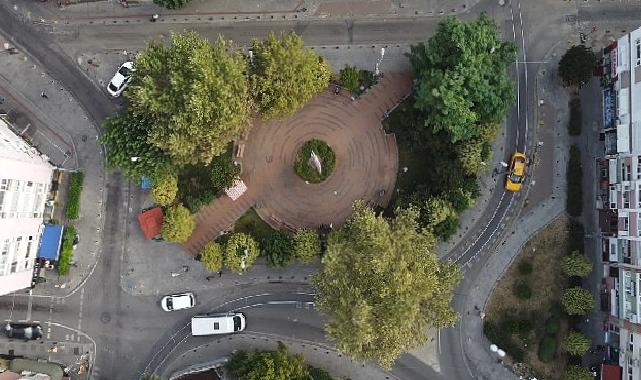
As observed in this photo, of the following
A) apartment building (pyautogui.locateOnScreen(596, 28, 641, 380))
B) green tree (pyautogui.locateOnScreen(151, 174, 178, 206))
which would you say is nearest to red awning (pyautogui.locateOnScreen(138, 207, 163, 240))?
green tree (pyautogui.locateOnScreen(151, 174, 178, 206))

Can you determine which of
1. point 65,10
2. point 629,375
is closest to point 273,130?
point 65,10

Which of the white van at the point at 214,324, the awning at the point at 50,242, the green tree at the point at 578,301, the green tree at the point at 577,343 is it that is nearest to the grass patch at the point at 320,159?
the white van at the point at 214,324

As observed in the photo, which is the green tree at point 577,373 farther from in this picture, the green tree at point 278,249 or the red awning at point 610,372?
the green tree at point 278,249

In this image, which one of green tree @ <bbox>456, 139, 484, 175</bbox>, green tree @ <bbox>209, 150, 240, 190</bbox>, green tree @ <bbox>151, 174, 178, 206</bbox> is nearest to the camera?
green tree @ <bbox>456, 139, 484, 175</bbox>

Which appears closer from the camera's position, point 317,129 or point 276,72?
point 276,72

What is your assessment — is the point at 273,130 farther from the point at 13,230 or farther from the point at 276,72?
the point at 13,230

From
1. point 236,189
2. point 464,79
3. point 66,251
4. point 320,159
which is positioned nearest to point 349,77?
point 320,159

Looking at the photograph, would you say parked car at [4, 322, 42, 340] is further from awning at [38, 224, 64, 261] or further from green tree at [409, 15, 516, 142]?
green tree at [409, 15, 516, 142]
